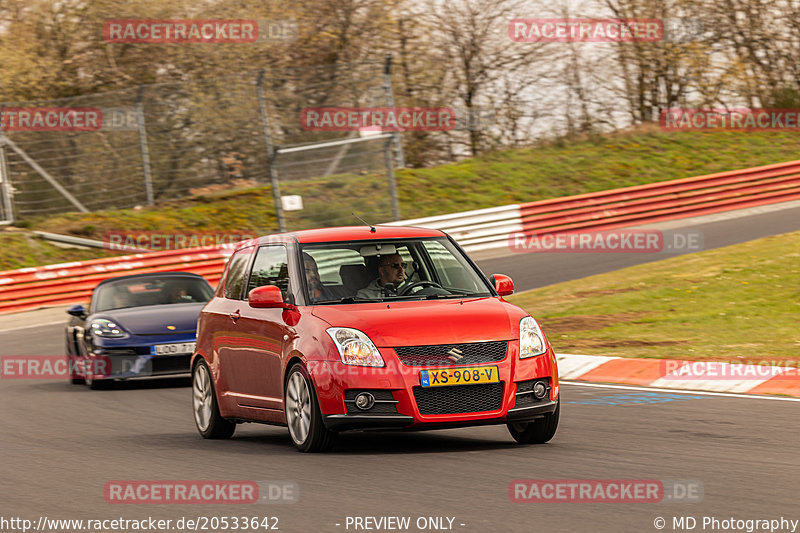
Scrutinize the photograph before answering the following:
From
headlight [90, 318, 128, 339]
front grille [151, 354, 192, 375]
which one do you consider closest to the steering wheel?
front grille [151, 354, 192, 375]

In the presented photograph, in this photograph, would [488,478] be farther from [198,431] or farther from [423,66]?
[423,66]

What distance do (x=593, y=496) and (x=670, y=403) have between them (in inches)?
176

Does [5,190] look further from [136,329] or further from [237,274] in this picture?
[237,274]

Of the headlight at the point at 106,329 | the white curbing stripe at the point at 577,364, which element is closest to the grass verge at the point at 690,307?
the white curbing stripe at the point at 577,364

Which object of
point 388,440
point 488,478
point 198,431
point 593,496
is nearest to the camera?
point 593,496

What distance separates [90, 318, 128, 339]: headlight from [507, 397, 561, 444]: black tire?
6.93 metres

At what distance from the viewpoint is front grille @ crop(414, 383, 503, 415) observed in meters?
7.93

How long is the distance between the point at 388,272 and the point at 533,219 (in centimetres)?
1991

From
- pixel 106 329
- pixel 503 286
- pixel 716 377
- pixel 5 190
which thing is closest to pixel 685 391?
pixel 716 377

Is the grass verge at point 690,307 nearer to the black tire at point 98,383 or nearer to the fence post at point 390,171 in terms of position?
the black tire at point 98,383

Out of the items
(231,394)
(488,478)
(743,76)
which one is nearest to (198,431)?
(231,394)

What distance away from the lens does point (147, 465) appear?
27.4 feet

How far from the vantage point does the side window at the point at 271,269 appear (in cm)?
916

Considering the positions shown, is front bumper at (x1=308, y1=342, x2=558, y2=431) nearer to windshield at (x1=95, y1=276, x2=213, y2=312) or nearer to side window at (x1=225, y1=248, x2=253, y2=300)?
side window at (x1=225, y1=248, x2=253, y2=300)
